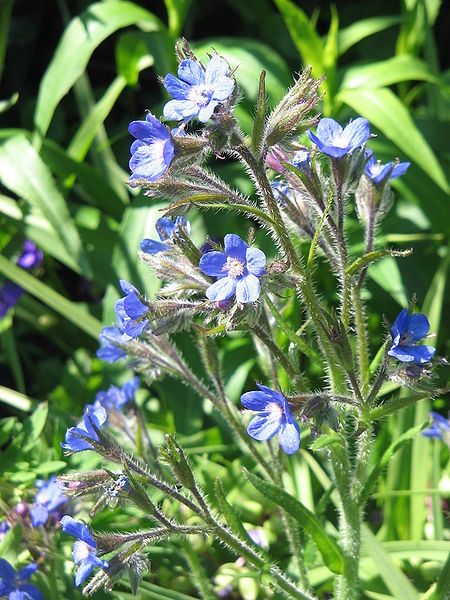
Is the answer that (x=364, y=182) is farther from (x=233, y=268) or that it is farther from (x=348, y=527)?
(x=348, y=527)

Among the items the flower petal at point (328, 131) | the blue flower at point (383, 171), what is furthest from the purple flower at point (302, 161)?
the blue flower at point (383, 171)

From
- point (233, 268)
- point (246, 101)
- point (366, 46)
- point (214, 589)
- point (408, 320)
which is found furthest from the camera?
point (366, 46)

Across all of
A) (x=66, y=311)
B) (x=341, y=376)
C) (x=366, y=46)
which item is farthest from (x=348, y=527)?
(x=366, y=46)

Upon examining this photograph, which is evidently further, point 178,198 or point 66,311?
point 66,311

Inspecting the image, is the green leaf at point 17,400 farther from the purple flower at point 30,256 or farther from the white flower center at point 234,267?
the white flower center at point 234,267

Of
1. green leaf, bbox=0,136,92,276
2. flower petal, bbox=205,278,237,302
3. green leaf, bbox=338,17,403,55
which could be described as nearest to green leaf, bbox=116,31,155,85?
green leaf, bbox=0,136,92,276

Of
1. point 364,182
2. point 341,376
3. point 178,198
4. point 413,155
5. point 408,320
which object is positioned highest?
point 178,198

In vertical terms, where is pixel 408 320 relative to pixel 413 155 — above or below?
above
